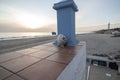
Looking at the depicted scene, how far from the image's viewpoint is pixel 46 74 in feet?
2.35

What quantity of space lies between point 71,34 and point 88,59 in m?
5.57

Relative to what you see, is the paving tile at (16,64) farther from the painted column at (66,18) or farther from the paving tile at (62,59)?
the painted column at (66,18)

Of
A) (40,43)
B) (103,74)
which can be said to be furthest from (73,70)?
(40,43)

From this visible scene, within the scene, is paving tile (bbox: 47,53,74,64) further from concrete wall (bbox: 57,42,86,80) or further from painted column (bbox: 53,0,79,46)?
painted column (bbox: 53,0,79,46)

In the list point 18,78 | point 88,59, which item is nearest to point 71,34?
point 18,78

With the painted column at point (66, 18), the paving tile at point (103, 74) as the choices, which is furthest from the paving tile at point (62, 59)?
the paving tile at point (103, 74)

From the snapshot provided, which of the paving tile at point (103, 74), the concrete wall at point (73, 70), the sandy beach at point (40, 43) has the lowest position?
the paving tile at point (103, 74)

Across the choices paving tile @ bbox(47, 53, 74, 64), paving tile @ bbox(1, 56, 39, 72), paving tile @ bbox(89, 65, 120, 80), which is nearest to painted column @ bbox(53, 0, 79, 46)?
paving tile @ bbox(47, 53, 74, 64)

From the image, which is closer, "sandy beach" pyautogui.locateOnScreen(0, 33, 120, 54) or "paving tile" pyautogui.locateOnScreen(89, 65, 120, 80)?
"paving tile" pyautogui.locateOnScreen(89, 65, 120, 80)

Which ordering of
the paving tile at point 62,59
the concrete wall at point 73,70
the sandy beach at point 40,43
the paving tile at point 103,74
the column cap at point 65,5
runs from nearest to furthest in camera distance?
the concrete wall at point 73,70 → the paving tile at point 62,59 → the column cap at point 65,5 → the paving tile at point 103,74 → the sandy beach at point 40,43

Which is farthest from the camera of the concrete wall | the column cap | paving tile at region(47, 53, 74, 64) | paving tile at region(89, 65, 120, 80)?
paving tile at region(89, 65, 120, 80)

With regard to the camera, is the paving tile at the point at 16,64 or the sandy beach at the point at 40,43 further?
the sandy beach at the point at 40,43

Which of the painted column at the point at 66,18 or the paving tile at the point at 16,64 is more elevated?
the painted column at the point at 66,18

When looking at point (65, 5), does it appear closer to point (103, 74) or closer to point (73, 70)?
point (73, 70)
